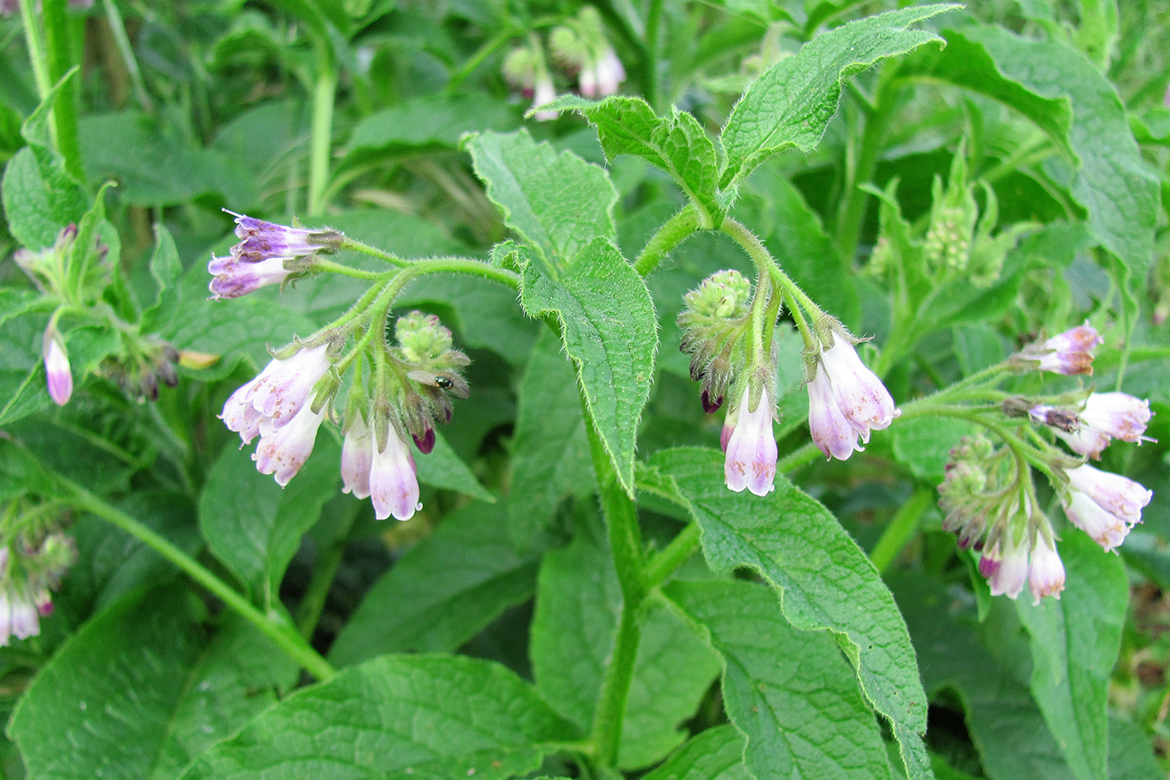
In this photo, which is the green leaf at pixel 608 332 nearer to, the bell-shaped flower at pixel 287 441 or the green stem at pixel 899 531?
the bell-shaped flower at pixel 287 441

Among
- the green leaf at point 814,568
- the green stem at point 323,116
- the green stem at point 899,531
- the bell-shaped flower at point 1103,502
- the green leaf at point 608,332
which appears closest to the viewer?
the green leaf at point 608,332

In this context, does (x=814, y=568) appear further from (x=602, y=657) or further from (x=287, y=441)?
(x=602, y=657)

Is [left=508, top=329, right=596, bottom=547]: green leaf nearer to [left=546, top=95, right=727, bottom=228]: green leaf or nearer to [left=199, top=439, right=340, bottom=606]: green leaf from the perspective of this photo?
[left=199, top=439, right=340, bottom=606]: green leaf

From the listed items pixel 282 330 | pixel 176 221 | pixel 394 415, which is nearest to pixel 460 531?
pixel 282 330

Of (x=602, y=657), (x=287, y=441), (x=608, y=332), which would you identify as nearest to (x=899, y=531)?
(x=602, y=657)

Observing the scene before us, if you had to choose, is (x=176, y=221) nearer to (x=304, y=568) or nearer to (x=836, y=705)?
(x=304, y=568)

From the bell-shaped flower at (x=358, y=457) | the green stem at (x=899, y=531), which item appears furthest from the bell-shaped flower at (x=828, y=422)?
the green stem at (x=899, y=531)
